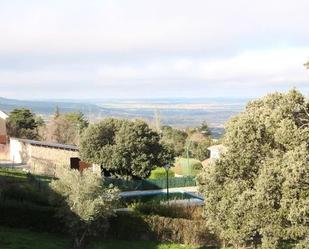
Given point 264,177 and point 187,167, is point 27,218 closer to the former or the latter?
point 264,177

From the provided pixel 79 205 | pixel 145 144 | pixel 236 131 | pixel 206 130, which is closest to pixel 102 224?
pixel 79 205

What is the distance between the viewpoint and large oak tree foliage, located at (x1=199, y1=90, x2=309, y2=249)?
64.1 feet

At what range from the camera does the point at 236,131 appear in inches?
865

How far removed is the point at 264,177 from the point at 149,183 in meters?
30.0

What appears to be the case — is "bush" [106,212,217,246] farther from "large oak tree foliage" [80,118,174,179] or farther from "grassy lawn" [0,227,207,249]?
"large oak tree foliage" [80,118,174,179]

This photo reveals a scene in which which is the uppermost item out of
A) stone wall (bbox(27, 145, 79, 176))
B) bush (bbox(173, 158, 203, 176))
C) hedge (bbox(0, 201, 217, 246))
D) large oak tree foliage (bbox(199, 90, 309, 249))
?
large oak tree foliage (bbox(199, 90, 309, 249))

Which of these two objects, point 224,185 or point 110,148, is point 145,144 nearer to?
point 110,148

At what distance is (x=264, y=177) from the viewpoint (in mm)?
20281

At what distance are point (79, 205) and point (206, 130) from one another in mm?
89847

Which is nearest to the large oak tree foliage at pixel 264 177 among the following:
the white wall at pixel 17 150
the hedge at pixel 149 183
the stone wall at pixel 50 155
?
the hedge at pixel 149 183

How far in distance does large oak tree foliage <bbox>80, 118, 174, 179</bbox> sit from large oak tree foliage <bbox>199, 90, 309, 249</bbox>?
924 inches

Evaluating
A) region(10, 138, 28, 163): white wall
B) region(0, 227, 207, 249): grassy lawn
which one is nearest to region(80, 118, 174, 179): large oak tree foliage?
region(10, 138, 28, 163): white wall

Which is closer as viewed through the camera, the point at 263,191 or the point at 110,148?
the point at 263,191

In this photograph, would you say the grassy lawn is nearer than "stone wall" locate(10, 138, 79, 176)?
Yes
